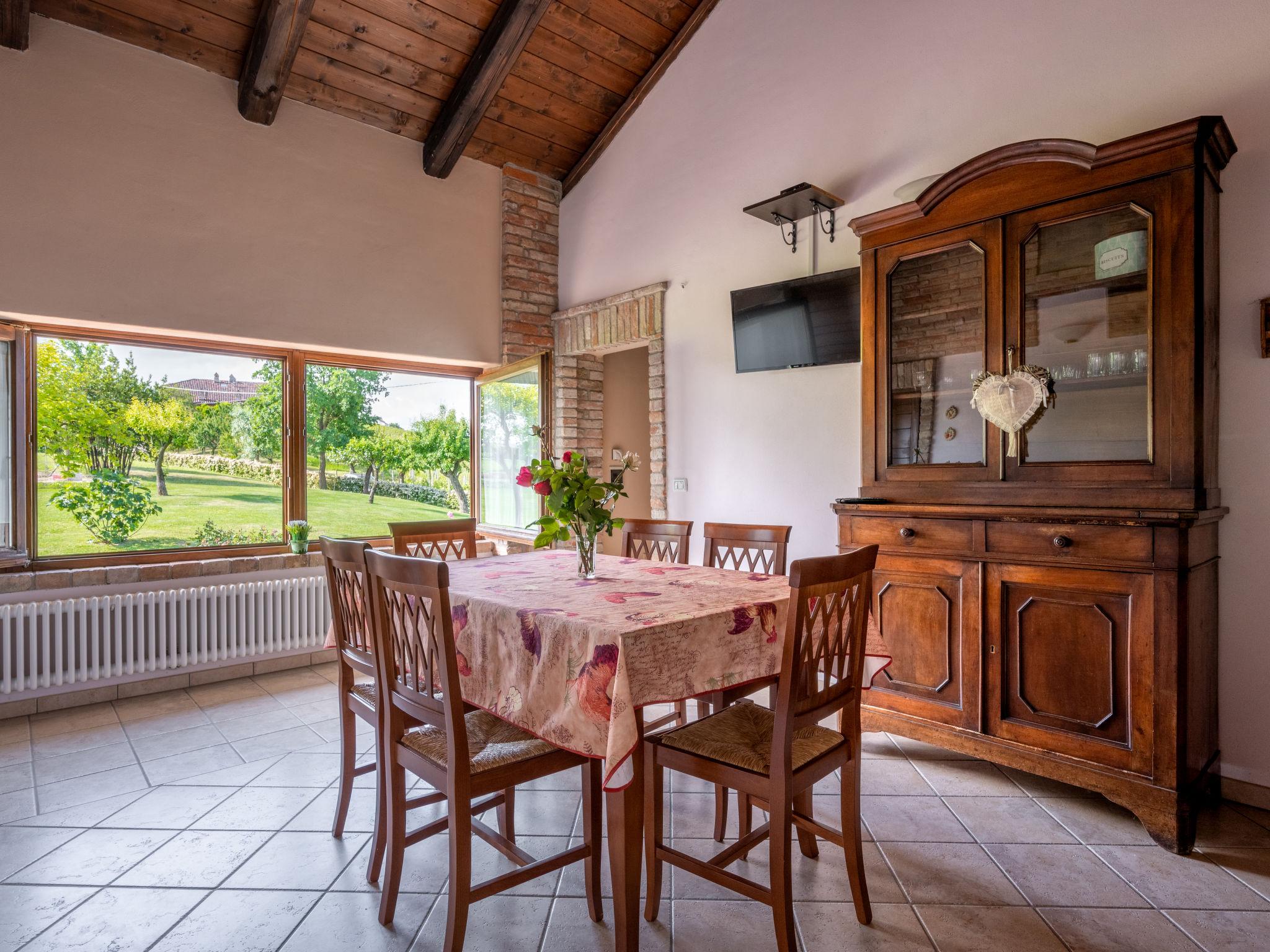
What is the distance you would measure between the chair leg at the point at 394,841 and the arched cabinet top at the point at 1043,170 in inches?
103

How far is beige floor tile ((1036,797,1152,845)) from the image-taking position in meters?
2.16

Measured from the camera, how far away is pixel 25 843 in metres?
2.17

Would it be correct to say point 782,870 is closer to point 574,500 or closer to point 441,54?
point 574,500

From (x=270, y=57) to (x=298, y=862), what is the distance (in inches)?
148

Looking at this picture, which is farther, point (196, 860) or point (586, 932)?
point (196, 860)

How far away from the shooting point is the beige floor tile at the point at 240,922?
66.2 inches

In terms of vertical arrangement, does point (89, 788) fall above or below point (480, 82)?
below

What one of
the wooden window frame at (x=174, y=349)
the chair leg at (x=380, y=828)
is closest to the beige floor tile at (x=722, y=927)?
the chair leg at (x=380, y=828)

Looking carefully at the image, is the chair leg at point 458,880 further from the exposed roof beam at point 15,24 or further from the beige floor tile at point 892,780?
the exposed roof beam at point 15,24

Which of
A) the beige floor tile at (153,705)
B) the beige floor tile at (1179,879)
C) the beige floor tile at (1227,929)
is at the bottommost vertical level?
the beige floor tile at (153,705)

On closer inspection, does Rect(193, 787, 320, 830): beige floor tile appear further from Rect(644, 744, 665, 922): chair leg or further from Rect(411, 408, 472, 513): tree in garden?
Rect(411, 408, 472, 513): tree in garden

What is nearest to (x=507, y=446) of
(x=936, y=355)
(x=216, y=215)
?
(x=216, y=215)

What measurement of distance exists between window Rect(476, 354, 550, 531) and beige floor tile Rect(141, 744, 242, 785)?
211 centimetres

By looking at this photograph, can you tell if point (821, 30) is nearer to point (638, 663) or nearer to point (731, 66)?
point (731, 66)
